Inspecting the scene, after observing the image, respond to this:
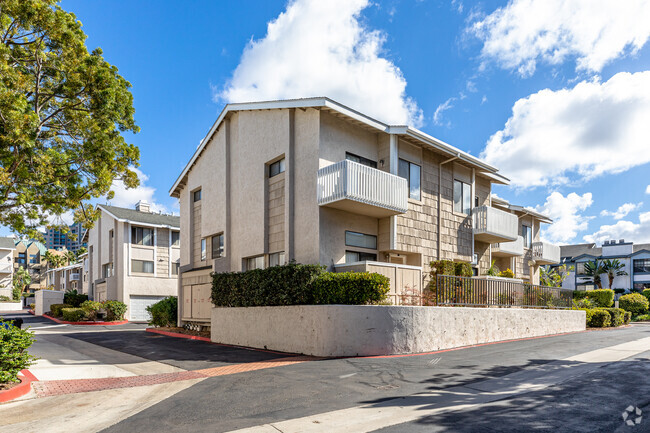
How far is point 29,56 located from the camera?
40.6 ft

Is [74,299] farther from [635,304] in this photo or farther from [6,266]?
[635,304]

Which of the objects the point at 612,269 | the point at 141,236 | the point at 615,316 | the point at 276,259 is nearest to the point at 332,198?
the point at 276,259

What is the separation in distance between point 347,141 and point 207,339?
34.7 ft

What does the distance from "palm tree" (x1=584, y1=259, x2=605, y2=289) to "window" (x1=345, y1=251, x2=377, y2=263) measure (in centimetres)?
5507

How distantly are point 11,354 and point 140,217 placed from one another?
33.5 metres

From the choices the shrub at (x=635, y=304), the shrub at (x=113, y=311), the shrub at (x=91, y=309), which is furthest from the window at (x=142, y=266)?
the shrub at (x=635, y=304)

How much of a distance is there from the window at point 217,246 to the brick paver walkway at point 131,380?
35.4ft

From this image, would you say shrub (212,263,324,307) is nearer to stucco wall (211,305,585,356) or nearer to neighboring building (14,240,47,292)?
stucco wall (211,305,585,356)

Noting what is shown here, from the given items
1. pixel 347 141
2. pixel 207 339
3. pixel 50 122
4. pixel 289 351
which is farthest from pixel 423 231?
pixel 50 122

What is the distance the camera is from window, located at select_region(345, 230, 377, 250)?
1766 centimetres

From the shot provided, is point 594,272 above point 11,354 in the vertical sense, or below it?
below

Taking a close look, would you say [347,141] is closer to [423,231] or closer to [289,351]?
[423,231]

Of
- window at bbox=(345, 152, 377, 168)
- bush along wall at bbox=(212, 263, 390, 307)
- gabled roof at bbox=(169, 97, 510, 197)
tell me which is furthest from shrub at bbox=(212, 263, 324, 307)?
gabled roof at bbox=(169, 97, 510, 197)

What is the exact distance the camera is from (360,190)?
15969mm
